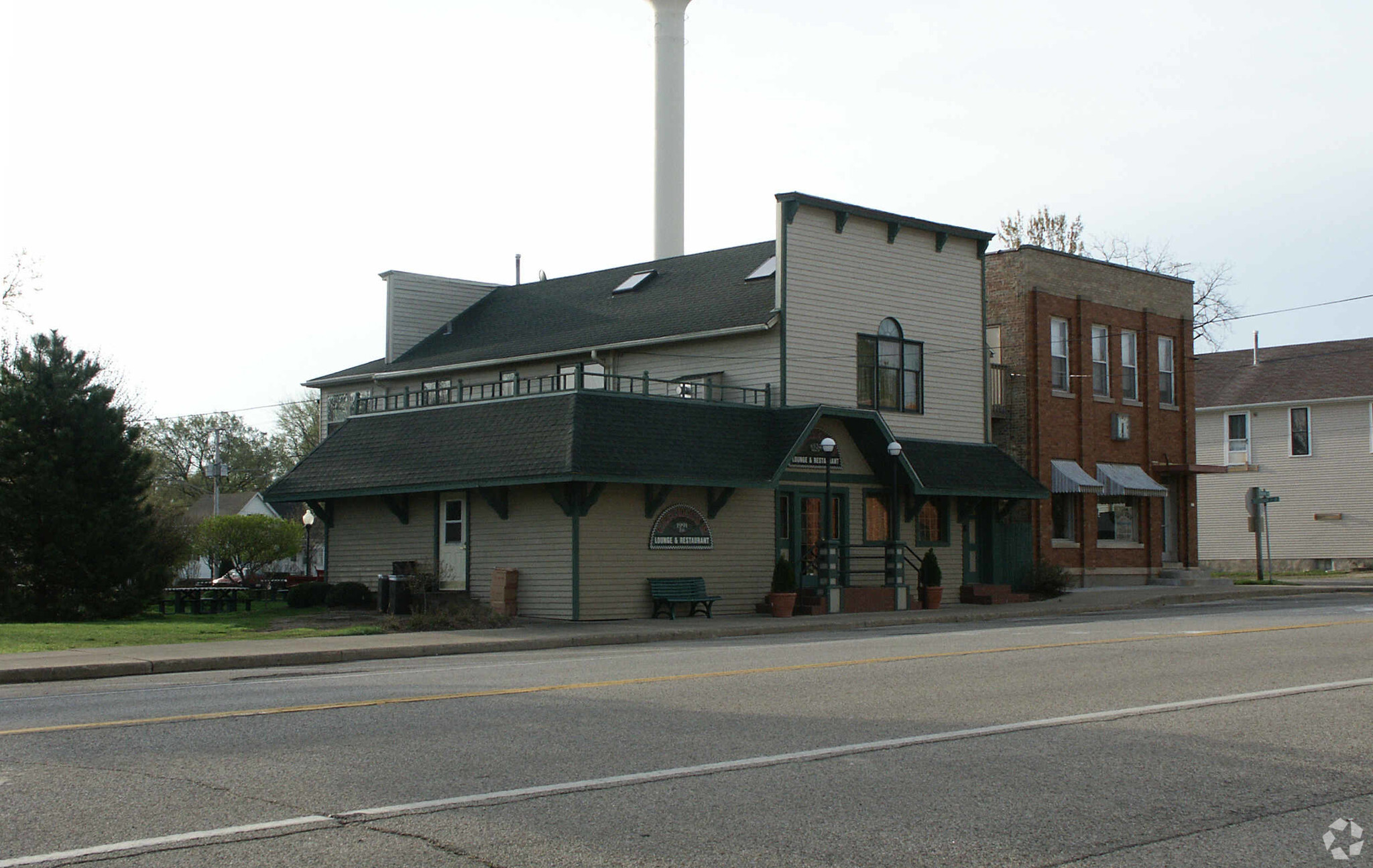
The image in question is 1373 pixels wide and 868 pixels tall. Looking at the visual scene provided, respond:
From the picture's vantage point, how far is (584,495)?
81.5ft

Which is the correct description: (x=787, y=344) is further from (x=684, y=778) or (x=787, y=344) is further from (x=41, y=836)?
(x=41, y=836)

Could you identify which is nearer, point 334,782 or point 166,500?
point 334,782

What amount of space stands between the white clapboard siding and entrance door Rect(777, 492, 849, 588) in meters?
14.5

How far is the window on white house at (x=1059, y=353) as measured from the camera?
36.3 meters

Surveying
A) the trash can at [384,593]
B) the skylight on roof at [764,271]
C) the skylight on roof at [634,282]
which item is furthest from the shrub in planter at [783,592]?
the skylight on roof at [634,282]

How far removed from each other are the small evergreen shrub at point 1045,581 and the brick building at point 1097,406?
119cm

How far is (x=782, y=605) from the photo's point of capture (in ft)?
87.7

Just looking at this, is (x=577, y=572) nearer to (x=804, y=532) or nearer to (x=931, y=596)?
(x=804, y=532)

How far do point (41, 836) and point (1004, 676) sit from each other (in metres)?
9.17

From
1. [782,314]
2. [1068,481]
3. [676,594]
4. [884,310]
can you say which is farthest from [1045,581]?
[676,594]

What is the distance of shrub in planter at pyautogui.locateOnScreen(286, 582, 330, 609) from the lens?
96.2 ft

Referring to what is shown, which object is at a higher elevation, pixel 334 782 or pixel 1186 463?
pixel 1186 463

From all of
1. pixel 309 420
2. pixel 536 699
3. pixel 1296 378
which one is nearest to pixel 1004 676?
pixel 536 699

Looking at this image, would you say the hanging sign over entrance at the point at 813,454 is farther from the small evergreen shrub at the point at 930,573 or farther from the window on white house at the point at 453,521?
the window on white house at the point at 453,521
